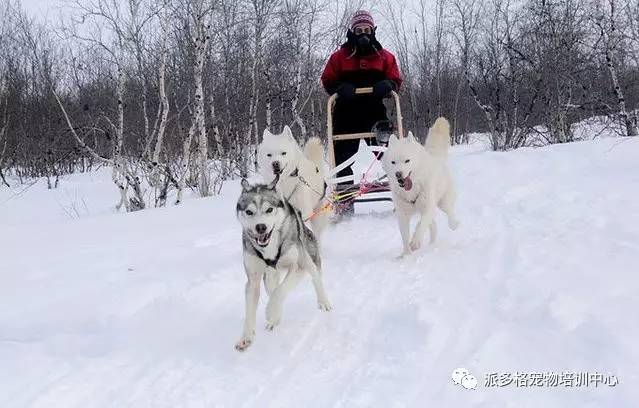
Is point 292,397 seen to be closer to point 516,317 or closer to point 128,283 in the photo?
point 516,317

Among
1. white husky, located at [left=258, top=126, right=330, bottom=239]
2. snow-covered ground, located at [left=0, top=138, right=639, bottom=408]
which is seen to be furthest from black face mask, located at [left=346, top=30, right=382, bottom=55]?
snow-covered ground, located at [left=0, top=138, right=639, bottom=408]

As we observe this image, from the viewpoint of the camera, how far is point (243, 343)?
2.16 m

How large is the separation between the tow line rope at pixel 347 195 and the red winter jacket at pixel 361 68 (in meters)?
0.72

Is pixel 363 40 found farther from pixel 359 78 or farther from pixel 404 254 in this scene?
pixel 404 254

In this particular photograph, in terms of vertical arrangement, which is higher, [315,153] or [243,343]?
[315,153]

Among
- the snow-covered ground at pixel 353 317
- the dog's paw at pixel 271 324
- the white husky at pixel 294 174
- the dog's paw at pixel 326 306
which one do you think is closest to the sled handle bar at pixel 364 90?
the white husky at pixel 294 174

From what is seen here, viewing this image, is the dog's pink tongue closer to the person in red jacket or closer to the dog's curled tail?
the dog's curled tail

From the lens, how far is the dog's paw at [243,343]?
84.6 inches

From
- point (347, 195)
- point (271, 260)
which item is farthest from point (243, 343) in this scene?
point (347, 195)

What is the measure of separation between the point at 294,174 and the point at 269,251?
4.37 feet

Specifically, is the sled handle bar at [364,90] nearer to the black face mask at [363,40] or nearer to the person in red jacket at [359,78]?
the person in red jacket at [359,78]

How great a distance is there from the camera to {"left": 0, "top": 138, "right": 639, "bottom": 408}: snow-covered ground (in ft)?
5.60

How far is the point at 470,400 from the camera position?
4.98 ft

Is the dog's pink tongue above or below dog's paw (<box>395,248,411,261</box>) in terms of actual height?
above
